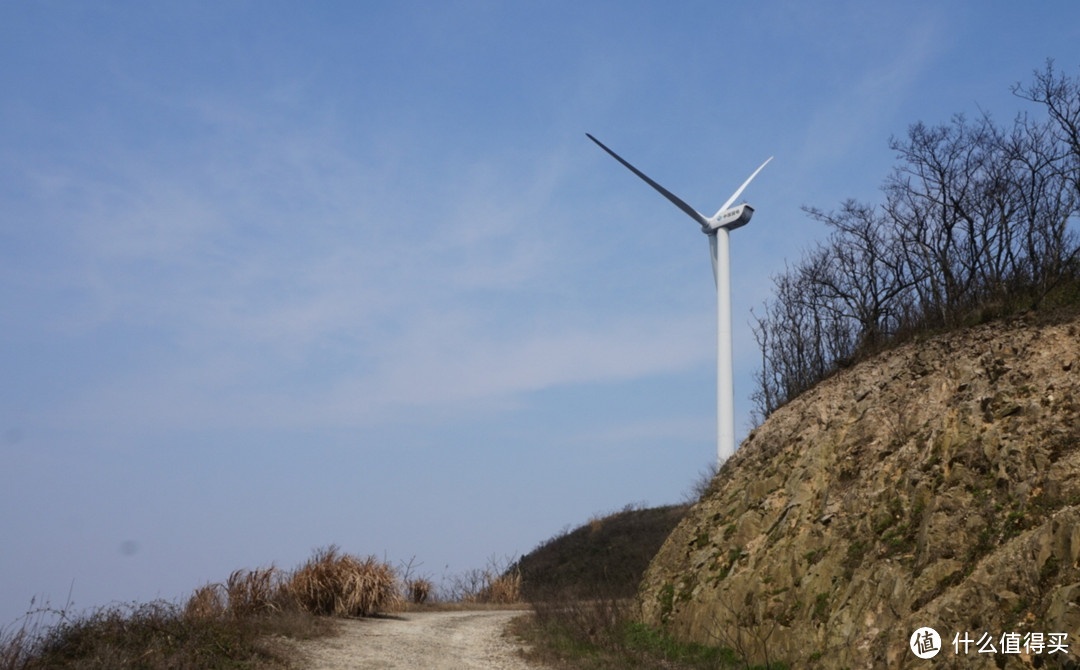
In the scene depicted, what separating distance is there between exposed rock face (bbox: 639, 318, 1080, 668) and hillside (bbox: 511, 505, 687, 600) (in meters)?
24.9

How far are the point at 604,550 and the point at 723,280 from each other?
24.5 m

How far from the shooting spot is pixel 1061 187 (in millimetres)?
19875

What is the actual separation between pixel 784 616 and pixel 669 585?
14.6 ft

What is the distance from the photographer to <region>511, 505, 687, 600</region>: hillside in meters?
44.5

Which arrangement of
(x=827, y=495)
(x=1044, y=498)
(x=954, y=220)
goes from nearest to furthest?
(x=1044, y=498) → (x=827, y=495) → (x=954, y=220)

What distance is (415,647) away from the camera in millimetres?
15875

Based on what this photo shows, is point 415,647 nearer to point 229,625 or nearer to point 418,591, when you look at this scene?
point 229,625

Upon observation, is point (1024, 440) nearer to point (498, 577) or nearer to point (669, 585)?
point (669, 585)

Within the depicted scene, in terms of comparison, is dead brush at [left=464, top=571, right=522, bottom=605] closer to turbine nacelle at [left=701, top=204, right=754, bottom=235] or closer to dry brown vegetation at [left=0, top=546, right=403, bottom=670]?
dry brown vegetation at [left=0, top=546, right=403, bottom=670]

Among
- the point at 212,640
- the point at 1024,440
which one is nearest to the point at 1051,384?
the point at 1024,440

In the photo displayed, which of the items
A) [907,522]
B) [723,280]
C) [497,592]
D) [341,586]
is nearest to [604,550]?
[497,592]

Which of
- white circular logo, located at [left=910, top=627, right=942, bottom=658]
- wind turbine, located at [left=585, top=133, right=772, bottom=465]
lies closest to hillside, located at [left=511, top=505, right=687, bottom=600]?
wind turbine, located at [left=585, top=133, right=772, bottom=465]

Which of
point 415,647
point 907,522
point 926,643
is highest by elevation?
point 907,522

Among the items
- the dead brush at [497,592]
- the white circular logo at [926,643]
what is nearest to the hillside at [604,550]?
the dead brush at [497,592]
